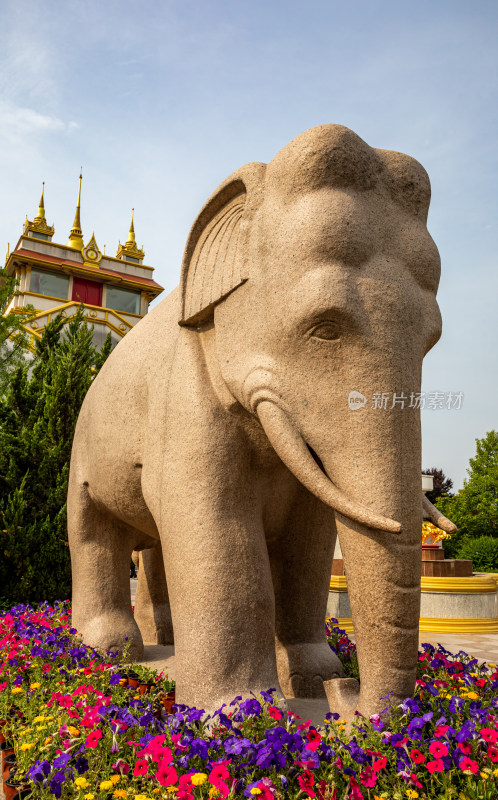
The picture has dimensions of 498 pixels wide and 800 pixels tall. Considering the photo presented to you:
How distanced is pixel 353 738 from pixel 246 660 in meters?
0.59

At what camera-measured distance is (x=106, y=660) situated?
13.3ft

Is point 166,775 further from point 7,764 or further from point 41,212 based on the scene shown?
point 41,212

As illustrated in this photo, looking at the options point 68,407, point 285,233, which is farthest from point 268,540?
point 68,407

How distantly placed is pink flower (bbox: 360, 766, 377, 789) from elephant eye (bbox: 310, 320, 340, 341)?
1565mm

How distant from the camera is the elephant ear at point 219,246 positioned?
2.90 meters

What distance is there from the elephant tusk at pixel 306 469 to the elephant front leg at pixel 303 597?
1012 millimetres

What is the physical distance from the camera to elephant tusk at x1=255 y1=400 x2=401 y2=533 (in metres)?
2.35

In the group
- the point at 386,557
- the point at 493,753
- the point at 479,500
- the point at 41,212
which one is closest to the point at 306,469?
the point at 386,557

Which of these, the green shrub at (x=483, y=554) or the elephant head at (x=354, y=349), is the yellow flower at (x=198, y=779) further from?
the green shrub at (x=483, y=554)

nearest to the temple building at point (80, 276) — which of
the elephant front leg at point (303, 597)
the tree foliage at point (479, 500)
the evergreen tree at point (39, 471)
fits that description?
the tree foliage at point (479, 500)

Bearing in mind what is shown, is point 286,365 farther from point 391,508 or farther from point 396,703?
point 396,703

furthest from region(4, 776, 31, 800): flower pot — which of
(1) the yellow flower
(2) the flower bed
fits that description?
(1) the yellow flower

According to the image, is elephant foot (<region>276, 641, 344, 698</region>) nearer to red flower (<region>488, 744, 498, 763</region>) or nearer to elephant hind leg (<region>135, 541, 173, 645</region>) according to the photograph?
red flower (<region>488, 744, 498, 763</region>)

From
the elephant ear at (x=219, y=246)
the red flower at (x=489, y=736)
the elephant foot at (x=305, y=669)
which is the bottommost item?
the elephant foot at (x=305, y=669)
